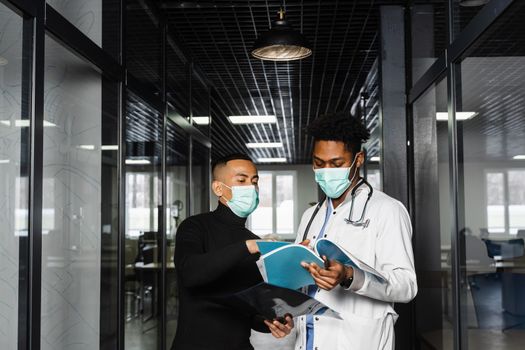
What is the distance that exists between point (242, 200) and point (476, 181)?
3.26 ft

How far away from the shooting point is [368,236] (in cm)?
214

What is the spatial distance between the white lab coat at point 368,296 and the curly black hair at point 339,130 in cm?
21

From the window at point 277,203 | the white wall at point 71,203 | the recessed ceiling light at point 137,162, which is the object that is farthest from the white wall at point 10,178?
the window at point 277,203

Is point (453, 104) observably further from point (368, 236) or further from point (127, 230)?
point (127, 230)

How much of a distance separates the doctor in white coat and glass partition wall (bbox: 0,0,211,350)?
1.00 meters

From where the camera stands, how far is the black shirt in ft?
7.16

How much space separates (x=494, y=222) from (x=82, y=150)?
6.24ft

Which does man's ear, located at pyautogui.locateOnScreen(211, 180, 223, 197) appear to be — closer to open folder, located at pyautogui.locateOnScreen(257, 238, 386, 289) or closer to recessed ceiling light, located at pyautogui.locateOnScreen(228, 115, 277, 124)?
open folder, located at pyautogui.locateOnScreen(257, 238, 386, 289)

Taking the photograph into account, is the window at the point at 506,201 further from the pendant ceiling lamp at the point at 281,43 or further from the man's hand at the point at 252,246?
the pendant ceiling lamp at the point at 281,43

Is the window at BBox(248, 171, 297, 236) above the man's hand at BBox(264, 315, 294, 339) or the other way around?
above

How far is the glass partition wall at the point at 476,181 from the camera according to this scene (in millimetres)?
2227

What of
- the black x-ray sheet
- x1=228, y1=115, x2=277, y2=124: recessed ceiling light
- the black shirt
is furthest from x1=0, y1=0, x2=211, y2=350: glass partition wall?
x1=228, y1=115, x2=277, y2=124: recessed ceiling light

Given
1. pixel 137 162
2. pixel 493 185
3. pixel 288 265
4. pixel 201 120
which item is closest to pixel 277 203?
pixel 201 120

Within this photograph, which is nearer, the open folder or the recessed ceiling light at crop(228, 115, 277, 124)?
the open folder
